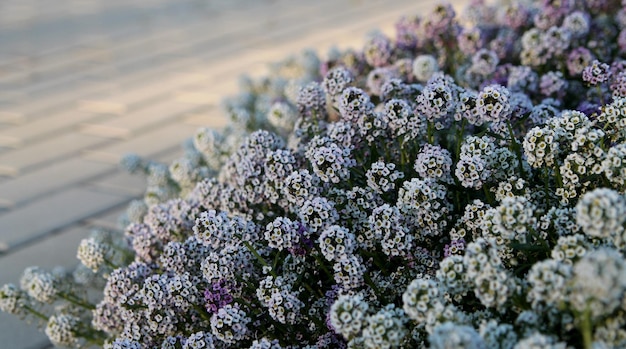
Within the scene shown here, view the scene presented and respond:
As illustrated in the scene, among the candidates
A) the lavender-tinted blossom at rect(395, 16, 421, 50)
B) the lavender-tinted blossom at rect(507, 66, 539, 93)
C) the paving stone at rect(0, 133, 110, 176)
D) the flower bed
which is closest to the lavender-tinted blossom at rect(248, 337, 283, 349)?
the flower bed

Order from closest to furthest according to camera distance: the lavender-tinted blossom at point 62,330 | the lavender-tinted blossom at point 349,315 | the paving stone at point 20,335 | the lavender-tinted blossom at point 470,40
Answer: the lavender-tinted blossom at point 349,315, the lavender-tinted blossom at point 62,330, the paving stone at point 20,335, the lavender-tinted blossom at point 470,40

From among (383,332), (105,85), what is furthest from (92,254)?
(105,85)

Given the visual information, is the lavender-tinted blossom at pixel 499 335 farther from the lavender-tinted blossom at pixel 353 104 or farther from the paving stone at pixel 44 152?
the paving stone at pixel 44 152

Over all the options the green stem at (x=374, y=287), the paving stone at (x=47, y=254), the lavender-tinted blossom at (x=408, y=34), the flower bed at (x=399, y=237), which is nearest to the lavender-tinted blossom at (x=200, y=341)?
the flower bed at (x=399, y=237)

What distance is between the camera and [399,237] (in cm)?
182

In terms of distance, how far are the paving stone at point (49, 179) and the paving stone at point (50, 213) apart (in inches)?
3.2

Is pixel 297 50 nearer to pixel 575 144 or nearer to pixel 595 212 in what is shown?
pixel 575 144

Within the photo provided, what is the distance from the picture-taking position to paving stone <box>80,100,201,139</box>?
14.9 feet

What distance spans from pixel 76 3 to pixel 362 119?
740 centimetres

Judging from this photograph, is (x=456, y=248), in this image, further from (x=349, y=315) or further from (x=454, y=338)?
(x=454, y=338)

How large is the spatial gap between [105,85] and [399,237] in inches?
160

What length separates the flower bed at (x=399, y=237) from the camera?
60.2 inches

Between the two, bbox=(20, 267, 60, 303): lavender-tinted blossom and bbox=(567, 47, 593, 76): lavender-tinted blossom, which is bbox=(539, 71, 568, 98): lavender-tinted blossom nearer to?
bbox=(567, 47, 593, 76): lavender-tinted blossom

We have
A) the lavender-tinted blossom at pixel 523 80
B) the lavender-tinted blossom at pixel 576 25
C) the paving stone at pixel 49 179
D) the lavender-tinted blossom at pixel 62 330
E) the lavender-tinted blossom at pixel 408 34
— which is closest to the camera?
the lavender-tinted blossom at pixel 62 330
